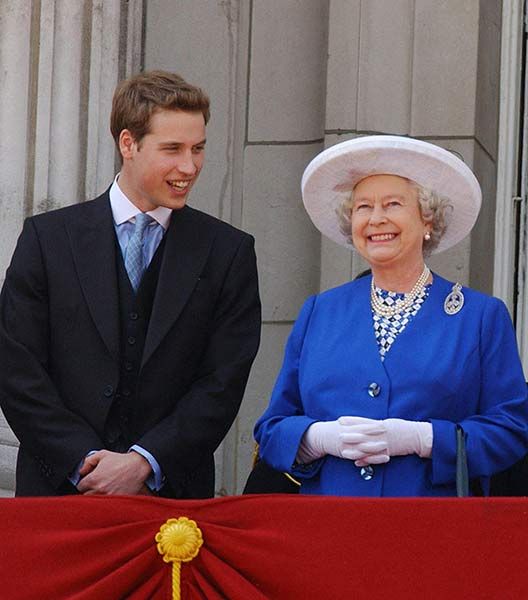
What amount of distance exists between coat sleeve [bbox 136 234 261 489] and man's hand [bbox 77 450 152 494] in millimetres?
55

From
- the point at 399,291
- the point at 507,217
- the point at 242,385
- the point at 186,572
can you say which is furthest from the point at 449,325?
the point at 507,217

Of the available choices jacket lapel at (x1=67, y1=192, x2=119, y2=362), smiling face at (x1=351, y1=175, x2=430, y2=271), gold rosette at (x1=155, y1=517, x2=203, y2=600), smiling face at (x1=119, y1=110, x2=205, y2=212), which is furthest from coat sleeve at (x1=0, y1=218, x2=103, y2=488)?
smiling face at (x1=351, y1=175, x2=430, y2=271)

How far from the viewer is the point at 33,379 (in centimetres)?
452

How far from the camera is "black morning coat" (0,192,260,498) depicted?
14.8 ft

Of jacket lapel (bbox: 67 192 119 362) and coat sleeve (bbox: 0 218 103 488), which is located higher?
jacket lapel (bbox: 67 192 119 362)

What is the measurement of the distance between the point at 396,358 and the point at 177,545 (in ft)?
2.73

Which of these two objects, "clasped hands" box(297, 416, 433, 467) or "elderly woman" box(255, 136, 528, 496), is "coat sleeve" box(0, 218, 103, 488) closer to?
"elderly woman" box(255, 136, 528, 496)

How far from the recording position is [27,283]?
4625mm

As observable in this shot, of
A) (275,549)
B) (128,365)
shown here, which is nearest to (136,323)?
(128,365)

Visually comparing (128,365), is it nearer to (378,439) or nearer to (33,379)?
(33,379)

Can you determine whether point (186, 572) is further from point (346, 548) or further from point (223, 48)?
point (223, 48)

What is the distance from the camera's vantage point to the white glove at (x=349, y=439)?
418cm

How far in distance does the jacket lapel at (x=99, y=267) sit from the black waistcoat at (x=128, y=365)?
0.12 ft

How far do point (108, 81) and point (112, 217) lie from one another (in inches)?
82.3
